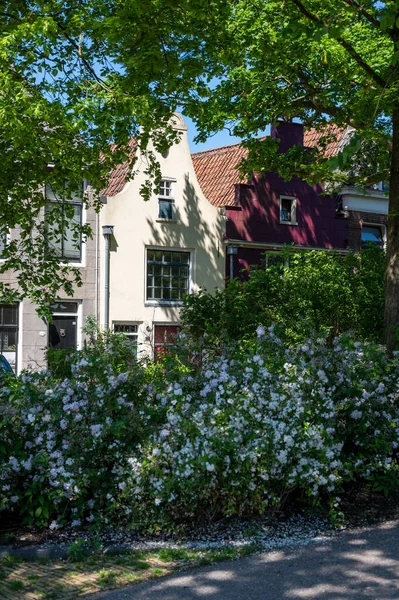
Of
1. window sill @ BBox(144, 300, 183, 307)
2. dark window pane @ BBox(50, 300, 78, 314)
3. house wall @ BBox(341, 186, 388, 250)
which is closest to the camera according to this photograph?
dark window pane @ BBox(50, 300, 78, 314)

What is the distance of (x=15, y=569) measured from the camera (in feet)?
21.8

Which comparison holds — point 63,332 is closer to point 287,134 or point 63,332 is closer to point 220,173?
point 220,173

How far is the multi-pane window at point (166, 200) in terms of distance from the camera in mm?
30250

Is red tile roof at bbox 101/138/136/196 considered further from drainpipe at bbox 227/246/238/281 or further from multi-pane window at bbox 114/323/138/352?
drainpipe at bbox 227/246/238/281

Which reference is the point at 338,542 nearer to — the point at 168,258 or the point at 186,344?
the point at 186,344

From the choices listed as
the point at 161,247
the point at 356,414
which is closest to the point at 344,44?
the point at 356,414

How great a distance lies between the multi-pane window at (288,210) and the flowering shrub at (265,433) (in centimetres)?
2425

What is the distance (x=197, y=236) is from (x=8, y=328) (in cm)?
782

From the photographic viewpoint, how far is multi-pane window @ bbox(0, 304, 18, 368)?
26.9 metres

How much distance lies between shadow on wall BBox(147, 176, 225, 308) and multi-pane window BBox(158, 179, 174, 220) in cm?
22

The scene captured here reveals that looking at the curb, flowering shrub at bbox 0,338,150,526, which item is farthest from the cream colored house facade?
the curb

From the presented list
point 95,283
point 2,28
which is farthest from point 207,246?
point 2,28

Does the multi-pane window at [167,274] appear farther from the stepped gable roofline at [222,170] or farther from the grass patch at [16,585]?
the grass patch at [16,585]

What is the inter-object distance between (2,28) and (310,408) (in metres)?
7.33
